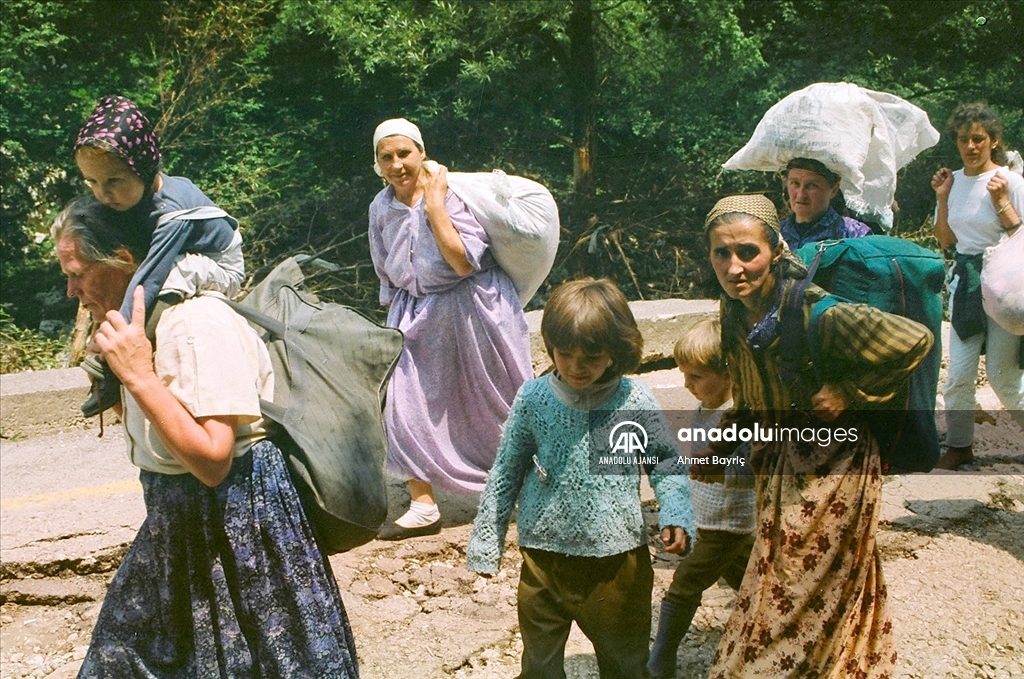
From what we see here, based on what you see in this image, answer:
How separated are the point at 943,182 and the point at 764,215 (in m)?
2.57

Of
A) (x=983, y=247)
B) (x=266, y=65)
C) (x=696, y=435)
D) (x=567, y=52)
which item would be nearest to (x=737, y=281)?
(x=696, y=435)

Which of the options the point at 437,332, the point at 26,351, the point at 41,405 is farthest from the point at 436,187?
the point at 26,351

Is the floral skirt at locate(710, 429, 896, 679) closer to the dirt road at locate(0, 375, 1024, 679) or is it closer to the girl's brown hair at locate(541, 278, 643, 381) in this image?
the girl's brown hair at locate(541, 278, 643, 381)

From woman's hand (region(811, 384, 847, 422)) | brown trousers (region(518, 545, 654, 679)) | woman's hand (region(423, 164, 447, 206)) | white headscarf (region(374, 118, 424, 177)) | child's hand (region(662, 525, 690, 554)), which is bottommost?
brown trousers (region(518, 545, 654, 679))

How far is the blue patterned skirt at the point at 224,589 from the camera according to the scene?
229 centimetres

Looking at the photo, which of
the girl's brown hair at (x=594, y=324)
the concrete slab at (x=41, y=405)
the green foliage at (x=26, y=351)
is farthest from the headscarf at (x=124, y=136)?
the green foliage at (x=26, y=351)

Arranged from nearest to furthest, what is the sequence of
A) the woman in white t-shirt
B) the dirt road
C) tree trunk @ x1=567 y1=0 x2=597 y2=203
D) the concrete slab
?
the dirt road < the woman in white t-shirt < the concrete slab < tree trunk @ x1=567 y1=0 x2=597 y2=203

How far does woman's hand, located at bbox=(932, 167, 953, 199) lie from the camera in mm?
4598

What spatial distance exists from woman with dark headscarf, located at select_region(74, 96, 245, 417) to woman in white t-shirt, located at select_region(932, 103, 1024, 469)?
134 inches

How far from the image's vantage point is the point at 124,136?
2350 millimetres

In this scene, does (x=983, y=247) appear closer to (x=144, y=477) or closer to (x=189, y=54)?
(x=144, y=477)

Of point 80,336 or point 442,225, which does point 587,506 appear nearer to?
point 442,225

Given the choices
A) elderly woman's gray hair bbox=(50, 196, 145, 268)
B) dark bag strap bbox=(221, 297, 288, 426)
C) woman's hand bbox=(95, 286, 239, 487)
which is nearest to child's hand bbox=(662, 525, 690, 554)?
dark bag strap bbox=(221, 297, 288, 426)

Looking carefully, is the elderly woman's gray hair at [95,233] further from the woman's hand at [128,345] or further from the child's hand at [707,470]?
the child's hand at [707,470]
